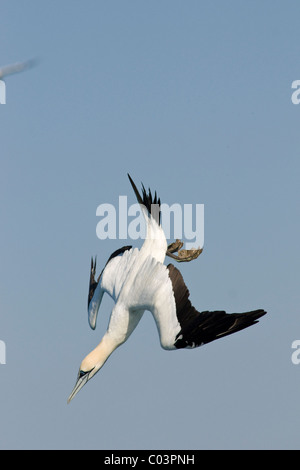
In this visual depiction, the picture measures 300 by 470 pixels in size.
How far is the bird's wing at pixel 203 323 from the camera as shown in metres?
21.6

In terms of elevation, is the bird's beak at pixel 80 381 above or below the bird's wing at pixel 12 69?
below

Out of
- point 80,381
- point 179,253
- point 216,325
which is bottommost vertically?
point 80,381

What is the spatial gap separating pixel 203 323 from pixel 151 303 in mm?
1950

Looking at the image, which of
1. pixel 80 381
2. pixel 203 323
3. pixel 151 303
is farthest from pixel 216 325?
pixel 80 381

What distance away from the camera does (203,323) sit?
71.9 ft

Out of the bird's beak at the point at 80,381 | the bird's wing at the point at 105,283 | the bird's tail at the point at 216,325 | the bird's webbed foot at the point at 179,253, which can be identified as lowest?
the bird's beak at the point at 80,381

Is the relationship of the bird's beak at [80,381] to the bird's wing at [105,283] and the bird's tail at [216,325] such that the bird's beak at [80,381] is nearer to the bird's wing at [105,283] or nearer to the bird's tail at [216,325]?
the bird's wing at [105,283]

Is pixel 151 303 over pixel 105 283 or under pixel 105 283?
under

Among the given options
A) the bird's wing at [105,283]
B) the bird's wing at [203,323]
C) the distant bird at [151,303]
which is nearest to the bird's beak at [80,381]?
the distant bird at [151,303]

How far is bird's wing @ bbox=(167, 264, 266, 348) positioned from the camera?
70.9 feet

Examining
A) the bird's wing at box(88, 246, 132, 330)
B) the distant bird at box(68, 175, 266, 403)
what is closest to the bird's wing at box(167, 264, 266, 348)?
the distant bird at box(68, 175, 266, 403)

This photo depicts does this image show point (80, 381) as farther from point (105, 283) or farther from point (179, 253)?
point (179, 253)

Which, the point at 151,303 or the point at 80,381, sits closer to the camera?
the point at 151,303

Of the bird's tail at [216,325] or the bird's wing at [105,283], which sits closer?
the bird's tail at [216,325]
